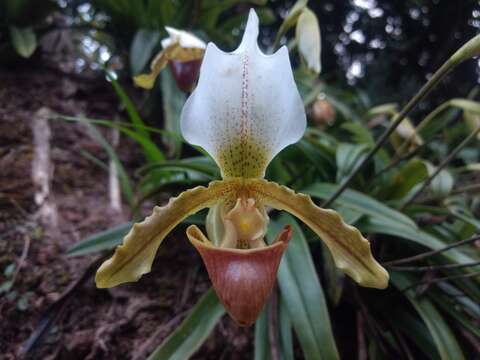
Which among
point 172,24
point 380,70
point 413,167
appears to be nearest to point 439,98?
point 380,70

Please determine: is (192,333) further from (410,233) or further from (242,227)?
(410,233)

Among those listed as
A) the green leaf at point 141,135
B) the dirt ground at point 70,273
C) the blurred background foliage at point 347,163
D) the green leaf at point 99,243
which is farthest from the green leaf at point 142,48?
the green leaf at point 99,243

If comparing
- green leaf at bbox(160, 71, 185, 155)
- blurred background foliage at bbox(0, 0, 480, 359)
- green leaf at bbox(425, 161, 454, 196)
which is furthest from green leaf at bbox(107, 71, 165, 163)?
green leaf at bbox(425, 161, 454, 196)

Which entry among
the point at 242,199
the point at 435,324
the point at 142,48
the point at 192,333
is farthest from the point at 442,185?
the point at 142,48

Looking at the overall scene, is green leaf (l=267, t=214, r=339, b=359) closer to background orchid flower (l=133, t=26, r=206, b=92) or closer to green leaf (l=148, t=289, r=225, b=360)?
green leaf (l=148, t=289, r=225, b=360)

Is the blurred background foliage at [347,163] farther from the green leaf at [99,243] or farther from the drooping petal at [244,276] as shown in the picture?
the drooping petal at [244,276]

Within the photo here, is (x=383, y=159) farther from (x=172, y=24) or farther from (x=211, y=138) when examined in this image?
(x=172, y=24)

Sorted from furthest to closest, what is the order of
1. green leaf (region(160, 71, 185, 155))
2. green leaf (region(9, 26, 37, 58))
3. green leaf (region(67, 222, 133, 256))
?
green leaf (region(9, 26, 37, 58))
green leaf (region(160, 71, 185, 155))
green leaf (region(67, 222, 133, 256))
